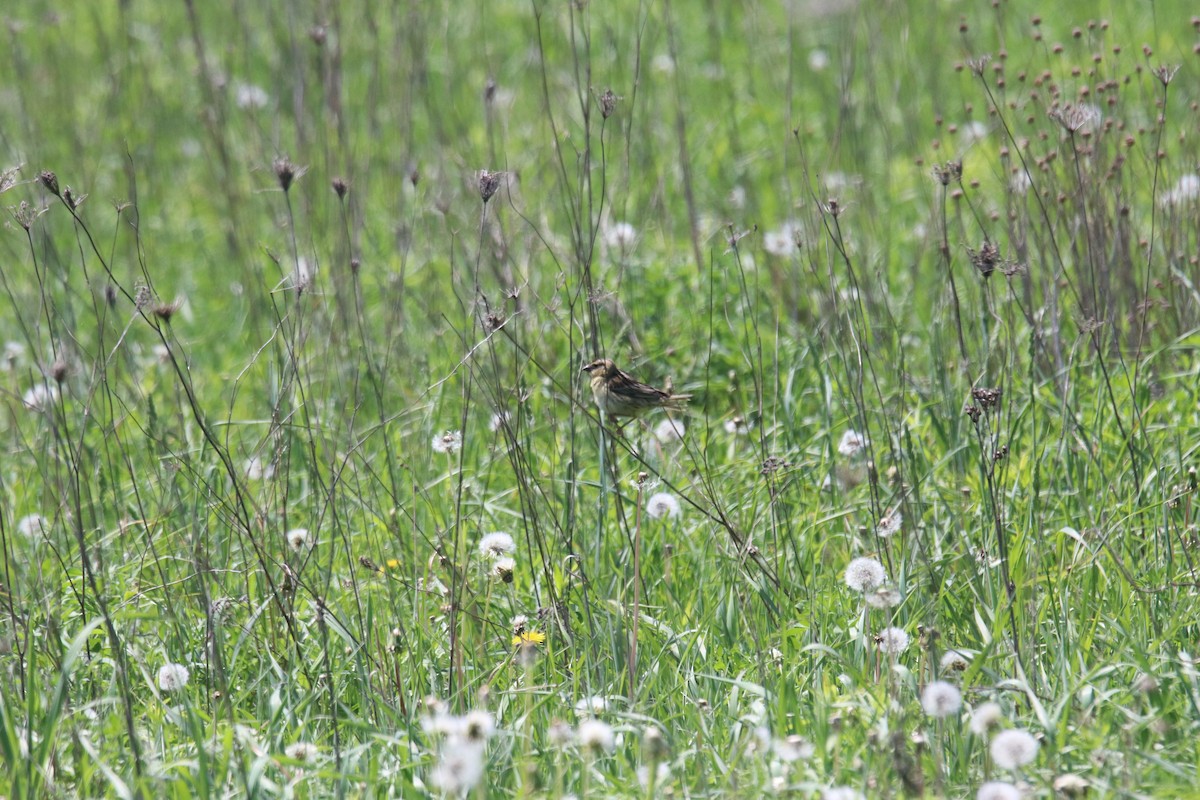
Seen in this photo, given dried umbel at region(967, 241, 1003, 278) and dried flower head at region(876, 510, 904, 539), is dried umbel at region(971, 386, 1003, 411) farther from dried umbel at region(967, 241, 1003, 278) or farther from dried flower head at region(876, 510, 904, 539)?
dried flower head at region(876, 510, 904, 539)

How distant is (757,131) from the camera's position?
7125mm

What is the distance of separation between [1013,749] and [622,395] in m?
1.77

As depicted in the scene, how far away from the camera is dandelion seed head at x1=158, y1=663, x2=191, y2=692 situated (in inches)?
120

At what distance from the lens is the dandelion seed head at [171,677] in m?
3.04

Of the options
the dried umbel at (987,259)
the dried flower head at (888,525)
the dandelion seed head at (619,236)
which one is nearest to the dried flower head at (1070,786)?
the dried flower head at (888,525)

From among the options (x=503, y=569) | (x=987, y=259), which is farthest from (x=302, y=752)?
(x=987, y=259)

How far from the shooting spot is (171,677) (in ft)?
10.1

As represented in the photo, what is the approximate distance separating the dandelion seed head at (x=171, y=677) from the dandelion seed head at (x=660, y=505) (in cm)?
128

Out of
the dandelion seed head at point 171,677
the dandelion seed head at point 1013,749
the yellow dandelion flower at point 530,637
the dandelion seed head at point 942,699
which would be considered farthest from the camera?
the yellow dandelion flower at point 530,637

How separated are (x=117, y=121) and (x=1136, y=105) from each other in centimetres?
561

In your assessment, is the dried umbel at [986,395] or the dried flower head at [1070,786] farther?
the dried umbel at [986,395]

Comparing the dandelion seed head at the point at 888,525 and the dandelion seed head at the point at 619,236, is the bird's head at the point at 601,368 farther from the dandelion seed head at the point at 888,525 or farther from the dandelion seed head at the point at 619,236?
the dandelion seed head at the point at 619,236

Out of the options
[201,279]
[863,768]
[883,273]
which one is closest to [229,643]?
[863,768]

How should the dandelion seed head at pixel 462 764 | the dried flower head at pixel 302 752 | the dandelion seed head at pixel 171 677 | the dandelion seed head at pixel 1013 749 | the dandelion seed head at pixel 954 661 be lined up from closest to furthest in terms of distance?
the dandelion seed head at pixel 462 764 → the dandelion seed head at pixel 1013 749 → the dried flower head at pixel 302 752 → the dandelion seed head at pixel 954 661 → the dandelion seed head at pixel 171 677
